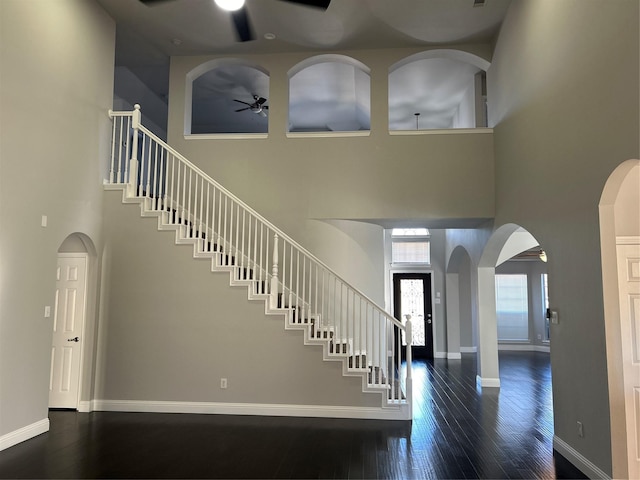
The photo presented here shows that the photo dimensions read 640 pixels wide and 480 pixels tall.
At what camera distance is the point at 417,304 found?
12.1 metres

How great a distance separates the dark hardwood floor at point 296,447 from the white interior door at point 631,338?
64 centimetres

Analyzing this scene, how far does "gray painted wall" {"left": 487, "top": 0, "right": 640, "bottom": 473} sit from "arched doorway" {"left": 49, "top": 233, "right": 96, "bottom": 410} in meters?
5.72

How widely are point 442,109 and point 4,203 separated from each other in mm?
8911

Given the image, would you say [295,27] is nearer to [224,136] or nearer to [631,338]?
[224,136]

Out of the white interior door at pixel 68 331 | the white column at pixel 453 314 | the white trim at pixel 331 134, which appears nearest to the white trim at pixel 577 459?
the white trim at pixel 331 134

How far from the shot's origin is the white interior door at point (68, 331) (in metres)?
5.86

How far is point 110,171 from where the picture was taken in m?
6.48

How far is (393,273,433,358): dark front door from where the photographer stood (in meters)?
11.9

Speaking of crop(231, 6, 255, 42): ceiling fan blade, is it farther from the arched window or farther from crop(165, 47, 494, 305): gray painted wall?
the arched window

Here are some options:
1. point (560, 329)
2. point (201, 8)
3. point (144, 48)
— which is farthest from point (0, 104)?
point (560, 329)

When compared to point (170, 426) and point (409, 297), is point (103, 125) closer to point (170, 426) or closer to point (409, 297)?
point (170, 426)

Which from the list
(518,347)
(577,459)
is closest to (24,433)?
(577,459)

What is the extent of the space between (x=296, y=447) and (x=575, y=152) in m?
4.00

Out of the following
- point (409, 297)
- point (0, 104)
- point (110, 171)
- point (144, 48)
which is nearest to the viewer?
point (0, 104)
